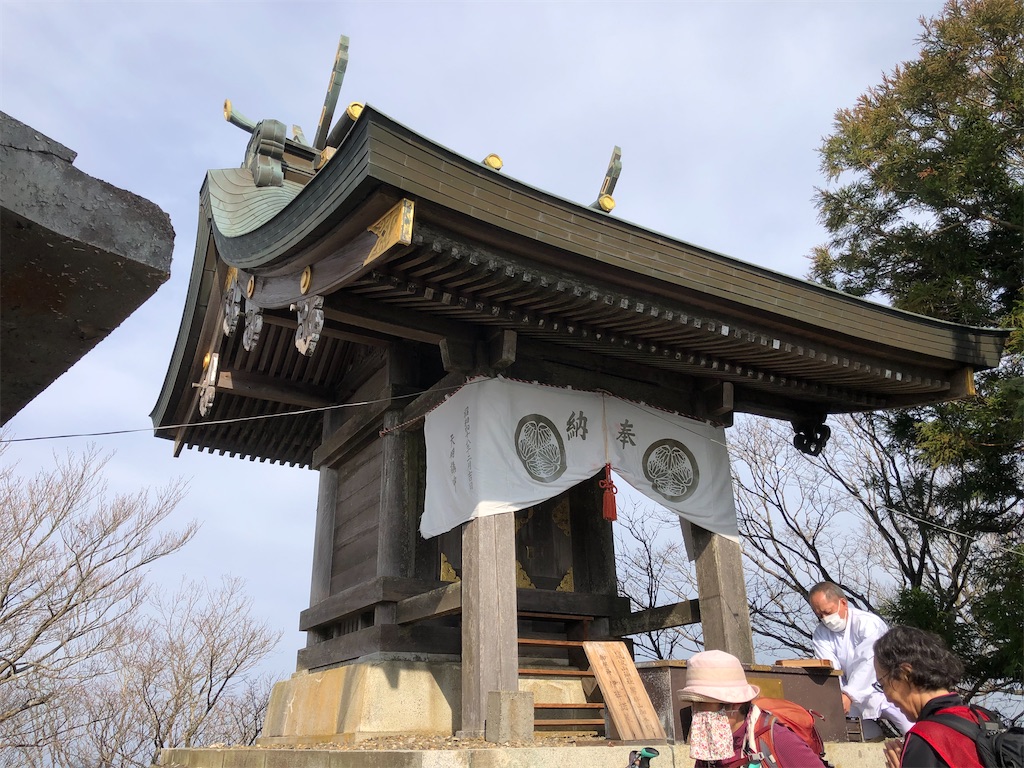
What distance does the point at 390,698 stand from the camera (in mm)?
5906

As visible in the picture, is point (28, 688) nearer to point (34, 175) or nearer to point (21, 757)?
point (21, 757)

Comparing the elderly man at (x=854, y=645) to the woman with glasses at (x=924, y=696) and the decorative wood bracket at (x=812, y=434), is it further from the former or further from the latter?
the decorative wood bracket at (x=812, y=434)

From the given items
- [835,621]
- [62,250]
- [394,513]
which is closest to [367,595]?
[394,513]

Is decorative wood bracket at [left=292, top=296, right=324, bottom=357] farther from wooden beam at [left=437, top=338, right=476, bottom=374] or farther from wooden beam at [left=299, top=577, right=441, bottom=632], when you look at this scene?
wooden beam at [left=299, top=577, right=441, bottom=632]

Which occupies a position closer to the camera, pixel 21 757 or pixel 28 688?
pixel 28 688

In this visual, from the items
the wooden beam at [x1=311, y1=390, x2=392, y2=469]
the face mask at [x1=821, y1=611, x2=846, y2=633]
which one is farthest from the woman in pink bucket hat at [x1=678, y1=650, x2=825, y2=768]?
the wooden beam at [x1=311, y1=390, x2=392, y2=469]

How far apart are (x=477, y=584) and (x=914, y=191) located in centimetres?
825

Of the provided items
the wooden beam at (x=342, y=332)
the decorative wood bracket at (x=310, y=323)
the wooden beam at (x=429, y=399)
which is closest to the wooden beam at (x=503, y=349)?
the wooden beam at (x=429, y=399)

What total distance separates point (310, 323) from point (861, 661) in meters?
3.95

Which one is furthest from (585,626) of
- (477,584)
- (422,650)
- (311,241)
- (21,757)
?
(21,757)

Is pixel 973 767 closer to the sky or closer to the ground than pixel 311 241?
closer to the ground

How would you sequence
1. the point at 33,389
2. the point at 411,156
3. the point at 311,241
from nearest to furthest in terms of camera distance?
the point at 33,389 < the point at 411,156 < the point at 311,241

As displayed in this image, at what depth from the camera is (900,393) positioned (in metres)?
7.26

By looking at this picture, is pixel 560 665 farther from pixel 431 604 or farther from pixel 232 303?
pixel 232 303
